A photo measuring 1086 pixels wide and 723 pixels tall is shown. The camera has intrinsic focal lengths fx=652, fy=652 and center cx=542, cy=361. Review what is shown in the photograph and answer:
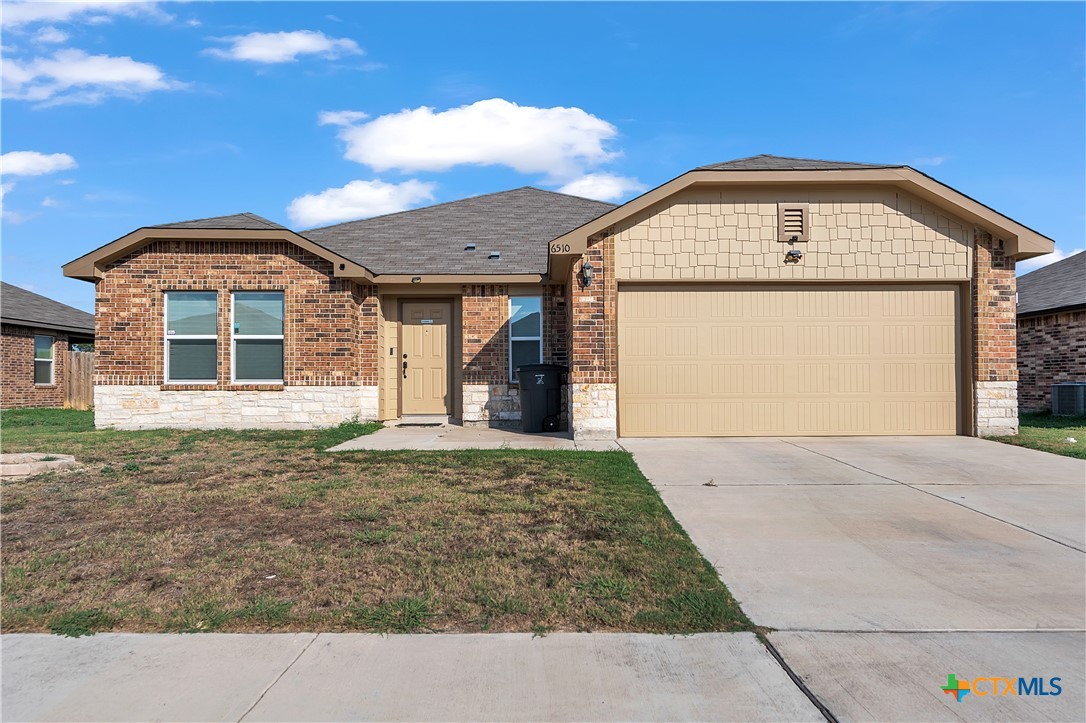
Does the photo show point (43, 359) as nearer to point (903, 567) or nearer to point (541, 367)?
point (541, 367)

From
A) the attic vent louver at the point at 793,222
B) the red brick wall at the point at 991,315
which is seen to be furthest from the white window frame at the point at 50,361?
the red brick wall at the point at 991,315

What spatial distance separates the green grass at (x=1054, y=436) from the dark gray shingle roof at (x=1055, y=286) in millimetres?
2973

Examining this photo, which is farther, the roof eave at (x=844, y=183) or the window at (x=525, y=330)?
the window at (x=525, y=330)

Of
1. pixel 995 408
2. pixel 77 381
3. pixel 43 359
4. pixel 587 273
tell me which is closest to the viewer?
pixel 587 273

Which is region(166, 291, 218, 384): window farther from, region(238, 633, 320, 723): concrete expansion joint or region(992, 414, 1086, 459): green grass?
region(992, 414, 1086, 459): green grass

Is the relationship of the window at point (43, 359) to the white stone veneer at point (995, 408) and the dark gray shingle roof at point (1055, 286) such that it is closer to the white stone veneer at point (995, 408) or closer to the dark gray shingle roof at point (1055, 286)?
the white stone veneer at point (995, 408)

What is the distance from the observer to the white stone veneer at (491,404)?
12906mm

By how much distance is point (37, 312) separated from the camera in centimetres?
2023

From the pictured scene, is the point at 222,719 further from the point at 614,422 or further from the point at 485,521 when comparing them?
the point at 614,422

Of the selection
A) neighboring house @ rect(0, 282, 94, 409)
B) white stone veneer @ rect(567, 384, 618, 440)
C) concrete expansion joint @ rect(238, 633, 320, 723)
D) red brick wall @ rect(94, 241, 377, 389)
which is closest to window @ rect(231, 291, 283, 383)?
red brick wall @ rect(94, 241, 377, 389)

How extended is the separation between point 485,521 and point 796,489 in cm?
335

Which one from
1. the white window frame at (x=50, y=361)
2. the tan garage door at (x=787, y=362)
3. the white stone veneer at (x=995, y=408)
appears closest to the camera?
the white stone veneer at (x=995, y=408)

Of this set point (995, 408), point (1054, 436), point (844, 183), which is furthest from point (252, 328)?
point (1054, 436)

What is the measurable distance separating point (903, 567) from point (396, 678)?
3.39 m
